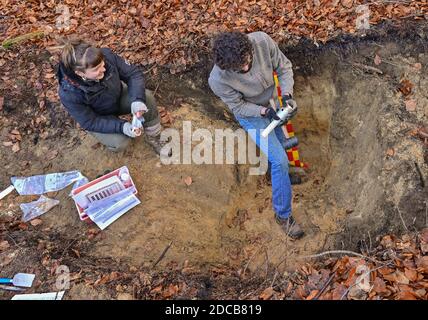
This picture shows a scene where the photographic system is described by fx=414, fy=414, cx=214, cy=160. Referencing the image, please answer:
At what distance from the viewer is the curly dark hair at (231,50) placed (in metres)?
3.59

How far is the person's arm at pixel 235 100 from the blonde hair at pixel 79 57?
3.89ft

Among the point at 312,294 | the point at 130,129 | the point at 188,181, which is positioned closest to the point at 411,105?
the point at 312,294

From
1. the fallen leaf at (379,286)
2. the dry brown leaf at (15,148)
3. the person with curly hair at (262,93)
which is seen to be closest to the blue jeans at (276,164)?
the person with curly hair at (262,93)

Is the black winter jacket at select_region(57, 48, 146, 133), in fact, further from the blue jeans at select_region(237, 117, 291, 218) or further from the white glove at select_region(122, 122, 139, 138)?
the blue jeans at select_region(237, 117, 291, 218)

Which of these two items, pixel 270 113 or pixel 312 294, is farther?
pixel 270 113

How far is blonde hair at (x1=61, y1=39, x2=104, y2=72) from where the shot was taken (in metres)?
3.61

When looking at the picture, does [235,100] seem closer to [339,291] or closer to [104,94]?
[104,94]

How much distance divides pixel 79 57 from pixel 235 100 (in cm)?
159

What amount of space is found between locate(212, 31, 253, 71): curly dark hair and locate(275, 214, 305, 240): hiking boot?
77.2 inches

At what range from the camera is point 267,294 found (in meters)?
3.83

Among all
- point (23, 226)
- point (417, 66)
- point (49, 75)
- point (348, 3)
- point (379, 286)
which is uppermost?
point (348, 3)

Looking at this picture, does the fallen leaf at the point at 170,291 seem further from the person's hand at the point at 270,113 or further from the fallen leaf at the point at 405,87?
the fallen leaf at the point at 405,87

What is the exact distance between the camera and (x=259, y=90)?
14.4 feet

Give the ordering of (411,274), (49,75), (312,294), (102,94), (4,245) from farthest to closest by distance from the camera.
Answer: (49,75), (4,245), (102,94), (312,294), (411,274)
